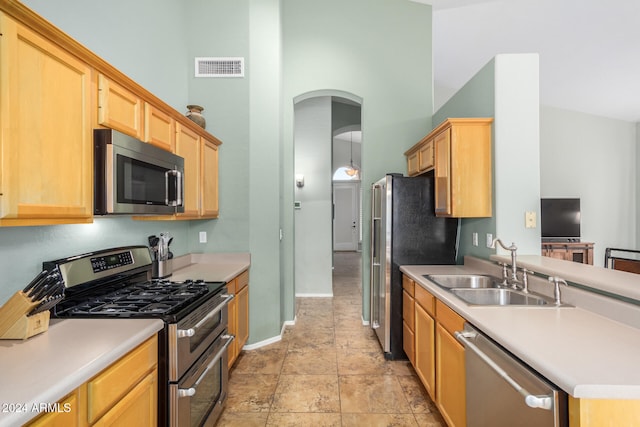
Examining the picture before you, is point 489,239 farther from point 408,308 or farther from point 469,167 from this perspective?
point 408,308

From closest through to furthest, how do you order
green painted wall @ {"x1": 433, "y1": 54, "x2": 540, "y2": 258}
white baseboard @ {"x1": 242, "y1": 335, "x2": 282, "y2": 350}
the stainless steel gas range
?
the stainless steel gas range
green painted wall @ {"x1": 433, "y1": 54, "x2": 540, "y2": 258}
white baseboard @ {"x1": 242, "y1": 335, "x2": 282, "y2": 350}

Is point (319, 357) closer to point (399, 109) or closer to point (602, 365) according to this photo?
point (602, 365)

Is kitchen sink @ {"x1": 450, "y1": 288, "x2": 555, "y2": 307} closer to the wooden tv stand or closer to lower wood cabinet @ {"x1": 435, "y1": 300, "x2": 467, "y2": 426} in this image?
lower wood cabinet @ {"x1": 435, "y1": 300, "x2": 467, "y2": 426}

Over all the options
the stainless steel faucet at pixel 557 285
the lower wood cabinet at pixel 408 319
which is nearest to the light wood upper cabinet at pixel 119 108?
the lower wood cabinet at pixel 408 319

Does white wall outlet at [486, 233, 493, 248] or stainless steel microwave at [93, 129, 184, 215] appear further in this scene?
white wall outlet at [486, 233, 493, 248]

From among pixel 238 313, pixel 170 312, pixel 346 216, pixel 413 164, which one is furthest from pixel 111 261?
pixel 346 216

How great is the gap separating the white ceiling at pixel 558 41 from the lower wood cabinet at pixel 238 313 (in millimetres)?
3789

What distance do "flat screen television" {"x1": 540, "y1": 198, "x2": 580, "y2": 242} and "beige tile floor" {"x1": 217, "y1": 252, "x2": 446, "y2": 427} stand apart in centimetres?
433

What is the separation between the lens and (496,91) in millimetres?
2393

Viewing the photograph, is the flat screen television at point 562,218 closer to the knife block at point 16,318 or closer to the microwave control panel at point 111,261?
the microwave control panel at point 111,261

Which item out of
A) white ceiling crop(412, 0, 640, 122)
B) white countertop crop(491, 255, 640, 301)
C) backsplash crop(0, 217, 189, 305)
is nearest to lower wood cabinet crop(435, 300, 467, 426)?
white countertop crop(491, 255, 640, 301)

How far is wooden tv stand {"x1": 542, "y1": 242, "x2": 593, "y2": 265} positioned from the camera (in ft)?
18.5

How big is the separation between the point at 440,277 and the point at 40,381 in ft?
7.78

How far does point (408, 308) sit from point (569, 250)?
4.70 metres
